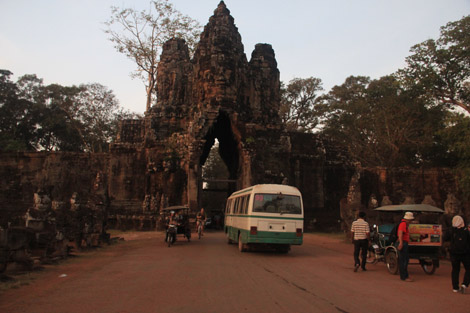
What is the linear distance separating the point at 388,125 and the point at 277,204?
21528 mm

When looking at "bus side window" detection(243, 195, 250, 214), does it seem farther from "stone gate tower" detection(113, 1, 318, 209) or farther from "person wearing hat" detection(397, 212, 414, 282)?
"stone gate tower" detection(113, 1, 318, 209)

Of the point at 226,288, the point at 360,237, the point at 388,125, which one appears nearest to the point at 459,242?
the point at 360,237

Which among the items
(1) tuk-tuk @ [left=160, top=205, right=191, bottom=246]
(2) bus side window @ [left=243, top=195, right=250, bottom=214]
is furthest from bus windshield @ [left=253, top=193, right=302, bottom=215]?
(1) tuk-tuk @ [left=160, top=205, right=191, bottom=246]

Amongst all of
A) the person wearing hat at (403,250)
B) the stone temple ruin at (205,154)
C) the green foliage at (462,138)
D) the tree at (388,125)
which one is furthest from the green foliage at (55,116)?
the person wearing hat at (403,250)

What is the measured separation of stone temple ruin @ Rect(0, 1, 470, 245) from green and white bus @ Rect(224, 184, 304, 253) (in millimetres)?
10734

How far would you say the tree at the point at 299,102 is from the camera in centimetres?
4369

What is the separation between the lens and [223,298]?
6102 millimetres

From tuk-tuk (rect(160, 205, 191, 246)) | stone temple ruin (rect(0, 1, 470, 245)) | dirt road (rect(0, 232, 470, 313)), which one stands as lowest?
dirt road (rect(0, 232, 470, 313))

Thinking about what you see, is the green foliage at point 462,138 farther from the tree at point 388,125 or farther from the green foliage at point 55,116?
the green foliage at point 55,116

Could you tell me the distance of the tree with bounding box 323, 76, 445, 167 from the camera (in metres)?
30.1

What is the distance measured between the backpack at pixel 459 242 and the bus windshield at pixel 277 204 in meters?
5.46

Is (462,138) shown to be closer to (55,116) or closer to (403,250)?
(403,250)

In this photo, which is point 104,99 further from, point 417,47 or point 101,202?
point 417,47

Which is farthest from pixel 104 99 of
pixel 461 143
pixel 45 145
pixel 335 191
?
pixel 461 143
